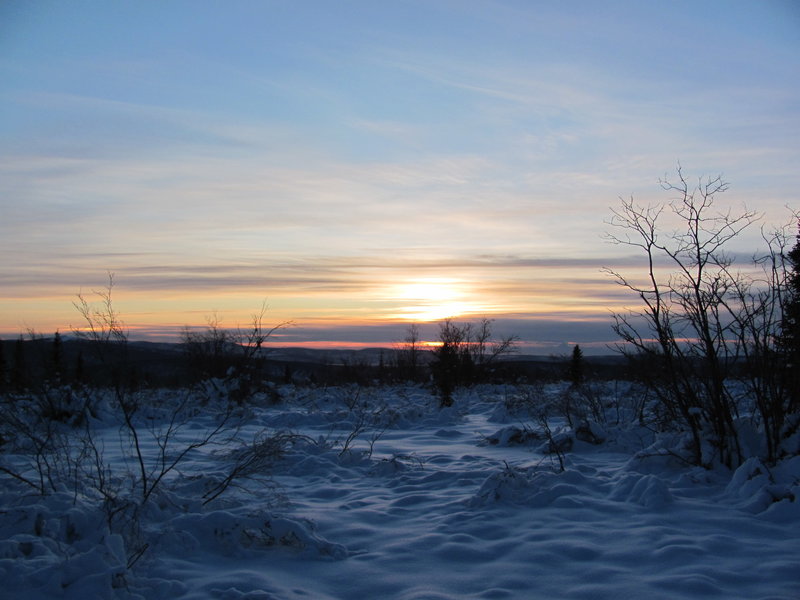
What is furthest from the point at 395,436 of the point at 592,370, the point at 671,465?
the point at 592,370

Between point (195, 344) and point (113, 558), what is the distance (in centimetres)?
1543

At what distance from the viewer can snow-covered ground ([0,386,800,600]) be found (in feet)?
11.4

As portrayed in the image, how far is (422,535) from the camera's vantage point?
4.57 metres

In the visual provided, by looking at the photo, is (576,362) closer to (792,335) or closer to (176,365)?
(176,365)

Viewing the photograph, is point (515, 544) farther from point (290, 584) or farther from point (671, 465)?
point (671, 465)

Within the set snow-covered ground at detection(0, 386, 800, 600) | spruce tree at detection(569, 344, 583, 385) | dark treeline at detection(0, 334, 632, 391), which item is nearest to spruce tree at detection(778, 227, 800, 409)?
snow-covered ground at detection(0, 386, 800, 600)

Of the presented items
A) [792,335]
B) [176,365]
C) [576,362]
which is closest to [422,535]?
[792,335]

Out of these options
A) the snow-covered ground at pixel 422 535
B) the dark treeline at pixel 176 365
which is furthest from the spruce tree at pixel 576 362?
the snow-covered ground at pixel 422 535

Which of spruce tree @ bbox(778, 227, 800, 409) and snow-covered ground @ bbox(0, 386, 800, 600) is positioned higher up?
spruce tree @ bbox(778, 227, 800, 409)

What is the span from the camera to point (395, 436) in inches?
402

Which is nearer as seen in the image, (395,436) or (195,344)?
(395,436)

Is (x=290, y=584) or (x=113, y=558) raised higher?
(x=113, y=558)

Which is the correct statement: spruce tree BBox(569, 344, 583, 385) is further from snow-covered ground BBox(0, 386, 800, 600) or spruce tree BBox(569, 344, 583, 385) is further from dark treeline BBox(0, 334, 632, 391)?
snow-covered ground BBox(0, 386, 800, 600)

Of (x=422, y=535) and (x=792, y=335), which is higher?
(x=792, y=335)
